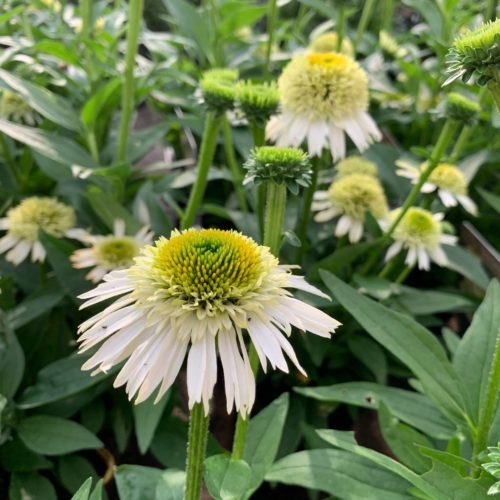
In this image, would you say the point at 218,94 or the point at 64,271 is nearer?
the point at 218,94

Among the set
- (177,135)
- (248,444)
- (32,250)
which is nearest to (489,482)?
(248,444)

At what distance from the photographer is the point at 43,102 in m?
0.99

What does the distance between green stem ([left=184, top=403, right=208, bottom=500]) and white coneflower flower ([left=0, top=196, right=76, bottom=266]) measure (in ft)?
1.70

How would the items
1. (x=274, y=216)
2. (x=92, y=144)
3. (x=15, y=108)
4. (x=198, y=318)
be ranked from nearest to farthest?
(x=198, y=318) → (x=274, y=216) → (x=92, y=144) → (x=15, y=108)

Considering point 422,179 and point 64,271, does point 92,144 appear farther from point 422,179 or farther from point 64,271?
point 422,179

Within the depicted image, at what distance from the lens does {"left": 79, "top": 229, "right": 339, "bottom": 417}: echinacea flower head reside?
0.46 meters

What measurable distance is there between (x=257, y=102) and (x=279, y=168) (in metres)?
0.22

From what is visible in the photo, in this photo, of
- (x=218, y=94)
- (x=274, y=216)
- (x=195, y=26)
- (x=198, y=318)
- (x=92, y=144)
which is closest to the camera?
(x=198, y=318)

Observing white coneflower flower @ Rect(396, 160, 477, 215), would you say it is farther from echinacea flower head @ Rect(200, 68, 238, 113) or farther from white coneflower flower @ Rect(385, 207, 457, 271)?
echinacea flower head @ Rect(200, 68, 238, 113)

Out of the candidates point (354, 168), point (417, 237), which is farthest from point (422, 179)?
point (354, 168)

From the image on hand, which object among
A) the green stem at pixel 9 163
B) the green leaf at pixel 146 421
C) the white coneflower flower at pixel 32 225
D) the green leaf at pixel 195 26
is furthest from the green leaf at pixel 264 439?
the green leaf at pixel 195 26

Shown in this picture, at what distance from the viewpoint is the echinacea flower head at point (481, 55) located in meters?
0.48

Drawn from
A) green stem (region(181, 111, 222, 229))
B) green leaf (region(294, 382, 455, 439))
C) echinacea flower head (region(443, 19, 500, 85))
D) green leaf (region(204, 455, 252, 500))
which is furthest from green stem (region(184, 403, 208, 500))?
green stem (region(181, 111, 222, 229))

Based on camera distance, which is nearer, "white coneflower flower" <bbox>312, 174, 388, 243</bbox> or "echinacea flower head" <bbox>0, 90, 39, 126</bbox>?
"white coneflower flower" <bbox>312, 174, 388, 243</bbox>
